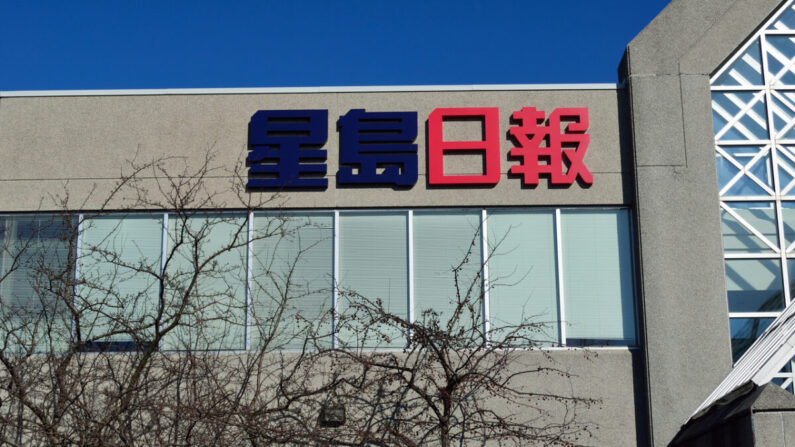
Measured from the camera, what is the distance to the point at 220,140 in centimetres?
1570

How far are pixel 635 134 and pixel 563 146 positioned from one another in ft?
3.62

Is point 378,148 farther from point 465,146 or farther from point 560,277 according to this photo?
point 560,277

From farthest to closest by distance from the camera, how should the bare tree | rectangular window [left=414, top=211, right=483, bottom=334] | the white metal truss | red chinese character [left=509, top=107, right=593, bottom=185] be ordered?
1. red chinese character [left=509, top=107, right=593, bottom=185]
2. rectangular window [left=414, top=211, right=483, bottom=334]
3. the white metal truss
4. the bare tree

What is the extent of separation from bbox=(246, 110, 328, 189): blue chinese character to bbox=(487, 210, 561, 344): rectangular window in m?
2.86

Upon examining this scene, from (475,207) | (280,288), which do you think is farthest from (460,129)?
(280,288)

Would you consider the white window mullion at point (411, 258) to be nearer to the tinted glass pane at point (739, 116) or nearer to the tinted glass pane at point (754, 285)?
the tinted glass pane at point (754, 285)

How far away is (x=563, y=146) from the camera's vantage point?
15484 mm

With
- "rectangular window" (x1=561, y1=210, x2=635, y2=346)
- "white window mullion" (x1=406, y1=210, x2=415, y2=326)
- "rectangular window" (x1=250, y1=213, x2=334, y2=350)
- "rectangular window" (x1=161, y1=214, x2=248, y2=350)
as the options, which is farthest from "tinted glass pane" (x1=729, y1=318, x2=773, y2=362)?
"rectangular window" (x1=161, y1=214, x2=248, y2=350)

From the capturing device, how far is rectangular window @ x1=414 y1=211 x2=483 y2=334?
15.1m

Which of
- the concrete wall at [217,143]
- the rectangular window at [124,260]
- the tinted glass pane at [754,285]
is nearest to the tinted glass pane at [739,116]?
the concrete wall at [217,143]

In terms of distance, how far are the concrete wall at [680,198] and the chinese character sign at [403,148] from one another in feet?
3.39

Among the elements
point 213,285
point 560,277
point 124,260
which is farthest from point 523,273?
point 124,260

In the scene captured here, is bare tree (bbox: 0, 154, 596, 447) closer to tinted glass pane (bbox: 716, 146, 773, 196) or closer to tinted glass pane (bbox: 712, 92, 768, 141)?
tinted glass pane (bbox: 716, 146, 773, 196)

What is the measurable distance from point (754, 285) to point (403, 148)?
5.63 metres
